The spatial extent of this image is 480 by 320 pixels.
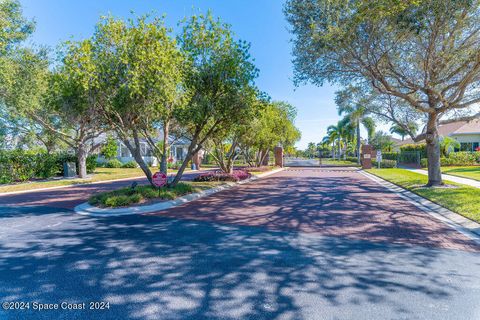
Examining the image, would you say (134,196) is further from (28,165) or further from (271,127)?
(271,127)

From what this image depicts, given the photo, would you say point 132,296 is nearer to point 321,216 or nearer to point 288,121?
point 321,216

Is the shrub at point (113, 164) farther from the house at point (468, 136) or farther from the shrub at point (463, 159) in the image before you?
the house at point (468, 136)

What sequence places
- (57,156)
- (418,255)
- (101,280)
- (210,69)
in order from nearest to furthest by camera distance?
(101,280) < (418,255) < (210,69) < (57,156)

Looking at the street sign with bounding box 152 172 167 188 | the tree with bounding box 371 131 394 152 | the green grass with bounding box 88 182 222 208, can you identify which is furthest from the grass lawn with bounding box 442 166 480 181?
the tree with bounding box 371 131 394 152

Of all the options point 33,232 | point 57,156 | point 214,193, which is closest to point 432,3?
point 214,193

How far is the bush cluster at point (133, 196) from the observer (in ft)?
31.2

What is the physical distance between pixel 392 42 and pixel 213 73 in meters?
7.14

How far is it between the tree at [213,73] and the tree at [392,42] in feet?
8.81

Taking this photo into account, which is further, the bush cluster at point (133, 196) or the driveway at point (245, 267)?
the bush cluster at point (133, 196)

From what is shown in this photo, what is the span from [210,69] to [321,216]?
7.33 metres

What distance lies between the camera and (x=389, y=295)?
3.57 metres

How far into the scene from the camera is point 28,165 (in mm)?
19375

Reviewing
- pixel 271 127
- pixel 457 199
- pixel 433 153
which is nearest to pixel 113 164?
pixel 271 127

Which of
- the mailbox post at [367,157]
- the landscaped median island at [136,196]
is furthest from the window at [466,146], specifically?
the landscaped median island at [136,196]
